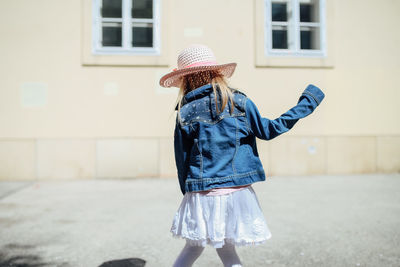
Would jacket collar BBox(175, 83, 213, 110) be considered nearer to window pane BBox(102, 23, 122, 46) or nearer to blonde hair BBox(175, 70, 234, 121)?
blonde hair BBox(175, 70, 234, 121)

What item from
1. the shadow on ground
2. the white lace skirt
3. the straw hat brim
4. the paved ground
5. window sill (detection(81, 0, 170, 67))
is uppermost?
window sill (detection(81, 0, 170, 67))

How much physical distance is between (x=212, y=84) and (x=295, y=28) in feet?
19.2

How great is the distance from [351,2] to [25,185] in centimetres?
700

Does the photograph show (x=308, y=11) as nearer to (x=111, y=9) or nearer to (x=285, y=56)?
(x=285, y=56)

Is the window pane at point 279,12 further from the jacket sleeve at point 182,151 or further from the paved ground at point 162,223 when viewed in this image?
the jacket sleeve at point 182,151

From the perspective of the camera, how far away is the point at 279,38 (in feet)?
23.9

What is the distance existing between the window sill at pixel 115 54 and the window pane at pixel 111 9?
0.38 metres

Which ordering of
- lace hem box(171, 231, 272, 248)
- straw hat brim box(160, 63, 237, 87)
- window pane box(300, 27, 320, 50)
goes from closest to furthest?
lace hem box(171, 231, 272, 248)
straw hat brim box(160, 63, 237, 87)
window pane box(300, 27, 320, 50)

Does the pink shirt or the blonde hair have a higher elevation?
the blonde hair

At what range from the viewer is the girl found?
1.88m

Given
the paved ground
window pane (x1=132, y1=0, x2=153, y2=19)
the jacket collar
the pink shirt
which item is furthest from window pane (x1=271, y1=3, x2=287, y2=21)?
the pink shirt

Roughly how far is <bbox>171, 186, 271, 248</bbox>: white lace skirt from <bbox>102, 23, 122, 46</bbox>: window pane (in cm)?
580

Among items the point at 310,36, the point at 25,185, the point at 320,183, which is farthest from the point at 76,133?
the point at 310,36

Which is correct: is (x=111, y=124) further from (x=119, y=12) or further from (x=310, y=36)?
(x=310, y=36)
